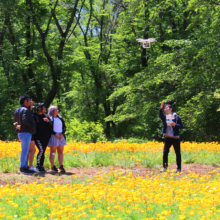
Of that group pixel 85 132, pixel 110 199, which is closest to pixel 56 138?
pixel 110 199

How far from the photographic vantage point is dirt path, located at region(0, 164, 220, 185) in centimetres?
613

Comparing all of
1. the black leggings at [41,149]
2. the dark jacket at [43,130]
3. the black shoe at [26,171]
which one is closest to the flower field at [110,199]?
the black shoe at [26,171]

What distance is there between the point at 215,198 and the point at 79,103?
2591 cm

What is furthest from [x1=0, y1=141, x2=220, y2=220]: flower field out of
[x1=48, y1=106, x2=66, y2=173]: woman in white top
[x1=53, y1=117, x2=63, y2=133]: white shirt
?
[x1=53, y1=117, x2=63, y2=133]: white shirt

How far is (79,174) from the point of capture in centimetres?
709

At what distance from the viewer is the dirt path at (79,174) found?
6.13 m

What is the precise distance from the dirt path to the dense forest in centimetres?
590

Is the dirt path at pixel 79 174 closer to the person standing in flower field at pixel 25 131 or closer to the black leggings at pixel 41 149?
the person standing in flower field at pixel 25 131

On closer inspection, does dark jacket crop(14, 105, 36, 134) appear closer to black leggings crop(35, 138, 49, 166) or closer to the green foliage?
black leggings crop(35, 138, 49, 166)

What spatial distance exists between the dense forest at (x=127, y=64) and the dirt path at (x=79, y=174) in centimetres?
590

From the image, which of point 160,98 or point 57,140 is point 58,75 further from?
point 57,140

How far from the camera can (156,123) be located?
885 inches

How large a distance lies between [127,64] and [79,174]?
19.0m

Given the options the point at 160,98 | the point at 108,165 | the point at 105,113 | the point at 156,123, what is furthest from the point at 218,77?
the point at 105,113
